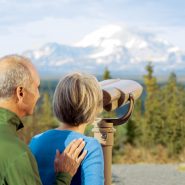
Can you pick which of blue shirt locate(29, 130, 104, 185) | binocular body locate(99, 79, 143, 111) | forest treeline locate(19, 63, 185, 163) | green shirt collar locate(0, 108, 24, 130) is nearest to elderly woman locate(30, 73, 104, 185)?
blue shirt locate(29, 130, 104, 185)

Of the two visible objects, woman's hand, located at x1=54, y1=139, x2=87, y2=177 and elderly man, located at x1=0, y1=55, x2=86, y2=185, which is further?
woman's hand, located at x1=54, y1=139, x2=87, y2=177

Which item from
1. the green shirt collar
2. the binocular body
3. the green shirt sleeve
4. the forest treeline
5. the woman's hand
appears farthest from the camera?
the forest treeline

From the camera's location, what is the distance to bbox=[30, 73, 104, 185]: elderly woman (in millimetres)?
2330

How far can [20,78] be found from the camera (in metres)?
2.05

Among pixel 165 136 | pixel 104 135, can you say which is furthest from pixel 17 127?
pixel 165 136

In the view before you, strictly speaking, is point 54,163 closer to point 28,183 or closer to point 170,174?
point 28,183

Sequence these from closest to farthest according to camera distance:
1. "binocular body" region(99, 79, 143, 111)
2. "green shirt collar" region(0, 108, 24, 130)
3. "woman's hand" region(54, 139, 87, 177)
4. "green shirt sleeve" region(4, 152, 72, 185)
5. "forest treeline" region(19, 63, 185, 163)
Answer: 1. "green shirt sleeve" region(4, 152, 72, 185)
2. "green shirt collar" region(0, 108, 24, 130)
3. "woman's hand" region(54, 139, 87, 177)
4. "binocular body" region(99, 79, 143, 111)
5. "forest treeline" region(19, 63, 185, 163)

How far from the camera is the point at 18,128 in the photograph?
2.00 m

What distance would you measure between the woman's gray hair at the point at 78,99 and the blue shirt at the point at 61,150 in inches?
2.7

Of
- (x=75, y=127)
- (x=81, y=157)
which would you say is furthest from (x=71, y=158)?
(x=75, y=127)

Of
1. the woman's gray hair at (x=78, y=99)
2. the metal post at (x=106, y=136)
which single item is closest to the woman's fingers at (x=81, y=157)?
the woman's gray hair at (x=78, y=99)

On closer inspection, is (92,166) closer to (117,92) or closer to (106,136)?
(106,136)

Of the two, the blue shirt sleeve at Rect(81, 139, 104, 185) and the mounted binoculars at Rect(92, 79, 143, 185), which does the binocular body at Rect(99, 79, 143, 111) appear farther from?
the blue shirt sleeve at Rect(81, 139, 104, 185)

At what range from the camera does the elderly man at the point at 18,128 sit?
1806 millimetres
